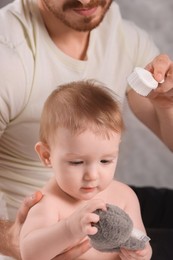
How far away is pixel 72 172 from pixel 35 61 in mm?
401

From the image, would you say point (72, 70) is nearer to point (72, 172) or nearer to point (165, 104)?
point (165, 104)

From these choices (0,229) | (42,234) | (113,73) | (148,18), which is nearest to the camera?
(42,234)

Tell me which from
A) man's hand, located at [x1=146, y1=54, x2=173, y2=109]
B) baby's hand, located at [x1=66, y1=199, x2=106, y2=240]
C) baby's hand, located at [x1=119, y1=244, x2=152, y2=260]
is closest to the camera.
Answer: baby's hand, located at [x1=66, y1=199, x2=106, y2=240]

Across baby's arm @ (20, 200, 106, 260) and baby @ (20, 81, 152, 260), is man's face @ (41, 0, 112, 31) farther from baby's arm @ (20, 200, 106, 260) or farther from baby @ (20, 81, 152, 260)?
baby's arm @ (20, 200, 106, 260)

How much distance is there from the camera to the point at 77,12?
58.1 inches

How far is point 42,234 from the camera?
113 centimetres

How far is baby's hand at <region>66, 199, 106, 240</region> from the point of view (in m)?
1.03

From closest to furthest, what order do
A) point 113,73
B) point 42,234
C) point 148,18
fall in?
point 42,234 < point 113,73 < point 148,18

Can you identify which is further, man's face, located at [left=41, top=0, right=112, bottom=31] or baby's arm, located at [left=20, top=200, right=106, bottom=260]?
man's face, located at [left=41, top=0, right=112, bottom=31]

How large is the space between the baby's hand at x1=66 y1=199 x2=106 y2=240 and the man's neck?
577mm

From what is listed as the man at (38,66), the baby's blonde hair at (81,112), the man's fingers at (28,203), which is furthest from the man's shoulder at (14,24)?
the man's fingers at (28,203)

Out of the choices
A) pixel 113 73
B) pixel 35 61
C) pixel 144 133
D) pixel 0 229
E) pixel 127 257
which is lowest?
pixel 144 133

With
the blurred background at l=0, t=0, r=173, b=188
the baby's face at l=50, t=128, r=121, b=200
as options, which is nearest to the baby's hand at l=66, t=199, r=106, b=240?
the baby's face at l=50, t=128, r=121, b=200

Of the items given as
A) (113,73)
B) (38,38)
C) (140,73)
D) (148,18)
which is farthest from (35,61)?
(148,18)
